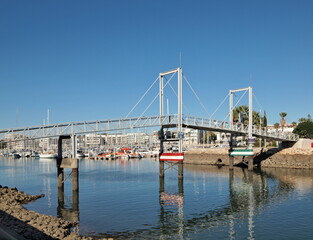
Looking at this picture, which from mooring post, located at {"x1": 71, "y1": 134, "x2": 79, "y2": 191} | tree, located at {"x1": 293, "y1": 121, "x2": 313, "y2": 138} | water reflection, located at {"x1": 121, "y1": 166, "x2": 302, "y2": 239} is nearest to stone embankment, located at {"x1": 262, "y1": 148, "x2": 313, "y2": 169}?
water reflection, located at {"x1": 121, "y1": 166, "x2": 302, "y2": 239}

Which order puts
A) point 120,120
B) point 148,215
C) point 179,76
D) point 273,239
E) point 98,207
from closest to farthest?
1. point 273,239
2. point 148,215
3. point 98,207
4. point 120,120
5. point 179,76

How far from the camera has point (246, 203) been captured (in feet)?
119

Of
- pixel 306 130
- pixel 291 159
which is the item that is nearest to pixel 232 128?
pixel 291 159

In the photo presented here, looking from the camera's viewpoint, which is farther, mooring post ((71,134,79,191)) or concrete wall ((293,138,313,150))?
concrete wall ((293,138,313,150))

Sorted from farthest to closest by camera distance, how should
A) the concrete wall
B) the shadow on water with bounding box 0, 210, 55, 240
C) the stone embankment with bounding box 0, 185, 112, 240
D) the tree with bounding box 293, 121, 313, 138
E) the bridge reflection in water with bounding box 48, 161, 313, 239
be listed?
1. the tree with bounding box 293, 121, 313, 138
2. the concrete wall
3. the bridge reflection in water with bounding box 48, 161, 313, 239
4. the stone embankment with bounding box 0, 185, 112, 240
5. the shadow on water with bounding box 0, 210, 55, 240

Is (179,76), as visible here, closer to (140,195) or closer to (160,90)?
(160,90)

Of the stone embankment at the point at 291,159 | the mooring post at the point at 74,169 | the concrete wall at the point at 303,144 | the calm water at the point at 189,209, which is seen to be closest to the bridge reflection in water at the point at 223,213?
the calm water at the point at 189,209

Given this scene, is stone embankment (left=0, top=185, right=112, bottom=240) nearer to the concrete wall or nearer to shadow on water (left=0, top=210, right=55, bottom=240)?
shadow on water (left=0, top=210, right=55, bottom=240)

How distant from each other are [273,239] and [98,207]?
1880 centimetres

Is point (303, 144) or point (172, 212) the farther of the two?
point (303, 144)

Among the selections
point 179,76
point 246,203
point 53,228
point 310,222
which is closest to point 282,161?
point 179,76

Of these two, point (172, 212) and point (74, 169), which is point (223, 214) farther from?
point (74, 169)

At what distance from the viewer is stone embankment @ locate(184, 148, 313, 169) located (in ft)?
238

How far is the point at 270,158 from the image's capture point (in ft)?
260
